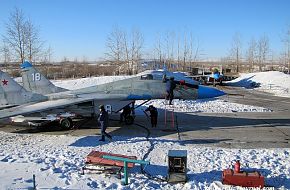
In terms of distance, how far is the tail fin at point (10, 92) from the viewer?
1600 centimetres

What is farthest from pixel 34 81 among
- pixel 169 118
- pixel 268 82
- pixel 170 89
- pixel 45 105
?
pixel 268 82

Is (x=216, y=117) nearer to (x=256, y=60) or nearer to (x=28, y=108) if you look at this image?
(x=28, y=108)

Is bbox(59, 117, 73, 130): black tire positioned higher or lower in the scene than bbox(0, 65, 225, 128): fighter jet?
lower

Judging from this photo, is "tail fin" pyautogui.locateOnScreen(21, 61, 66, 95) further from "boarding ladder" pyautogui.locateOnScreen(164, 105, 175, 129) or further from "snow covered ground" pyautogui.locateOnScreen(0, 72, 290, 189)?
"boarding ladder" pyautogui.locateOnScreen(164, 105, 175, 129)

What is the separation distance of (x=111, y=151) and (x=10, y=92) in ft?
26.1

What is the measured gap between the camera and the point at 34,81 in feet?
59.6

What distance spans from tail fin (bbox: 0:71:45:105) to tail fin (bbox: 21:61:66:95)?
1.83 meters

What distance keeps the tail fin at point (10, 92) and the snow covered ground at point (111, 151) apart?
2.55 m

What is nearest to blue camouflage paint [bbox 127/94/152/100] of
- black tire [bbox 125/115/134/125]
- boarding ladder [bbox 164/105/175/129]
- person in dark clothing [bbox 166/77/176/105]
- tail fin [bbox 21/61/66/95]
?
person in dark clothing [bbox 166/77/176/105]

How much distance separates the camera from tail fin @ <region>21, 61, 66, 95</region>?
1811cm

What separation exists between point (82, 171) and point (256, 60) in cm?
7723

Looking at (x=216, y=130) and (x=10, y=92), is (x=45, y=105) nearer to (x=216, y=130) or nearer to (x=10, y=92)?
(x=10, y=92)

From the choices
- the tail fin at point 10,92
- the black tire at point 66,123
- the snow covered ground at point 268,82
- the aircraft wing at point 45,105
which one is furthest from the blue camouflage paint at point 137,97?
the snow covered ground at point 268,82

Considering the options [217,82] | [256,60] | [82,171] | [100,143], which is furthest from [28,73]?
[256,60]
